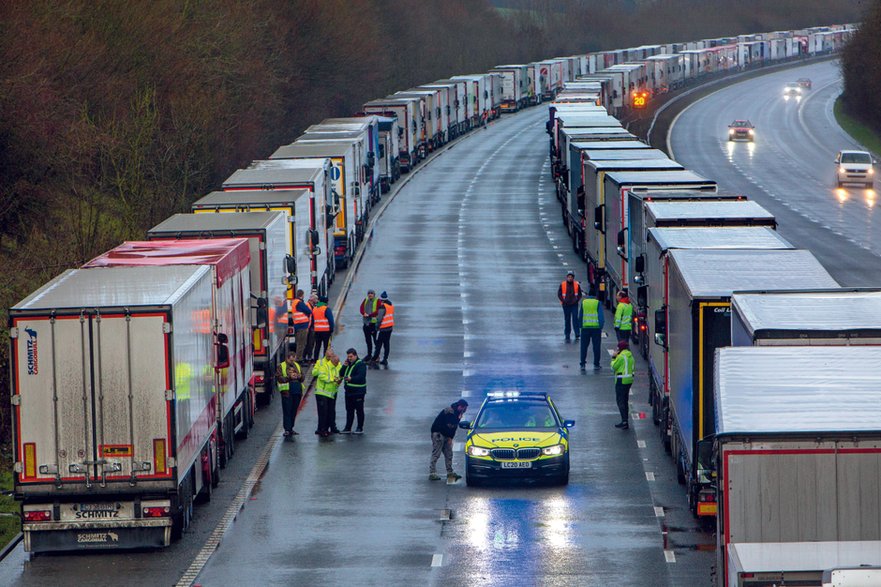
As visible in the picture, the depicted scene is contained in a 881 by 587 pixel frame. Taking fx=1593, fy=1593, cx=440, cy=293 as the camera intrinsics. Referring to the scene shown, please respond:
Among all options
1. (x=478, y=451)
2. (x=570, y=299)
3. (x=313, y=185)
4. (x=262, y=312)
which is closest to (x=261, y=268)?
(x=262, y=312)

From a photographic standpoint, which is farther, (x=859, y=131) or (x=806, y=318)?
(x=859, y=131)

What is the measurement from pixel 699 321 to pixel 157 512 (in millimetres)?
7134

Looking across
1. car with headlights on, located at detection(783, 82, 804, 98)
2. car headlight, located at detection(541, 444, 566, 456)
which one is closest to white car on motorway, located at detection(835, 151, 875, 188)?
car headlight, located at detection(541, 444, 566, 456)

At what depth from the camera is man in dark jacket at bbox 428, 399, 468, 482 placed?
2328 centimetres

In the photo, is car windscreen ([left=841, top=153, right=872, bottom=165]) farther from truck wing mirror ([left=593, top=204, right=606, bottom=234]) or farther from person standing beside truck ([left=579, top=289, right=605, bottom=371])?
person standing beside truck ([left=579, top=289, right=605, bottom=371])

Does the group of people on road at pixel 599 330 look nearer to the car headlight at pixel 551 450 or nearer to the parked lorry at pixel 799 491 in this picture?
the car headlight at pixel 551 450

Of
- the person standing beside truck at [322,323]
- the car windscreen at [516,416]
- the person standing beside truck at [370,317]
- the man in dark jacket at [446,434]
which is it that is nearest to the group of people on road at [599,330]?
the car windscreen at [516,416]

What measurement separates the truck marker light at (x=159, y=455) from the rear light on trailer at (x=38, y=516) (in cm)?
142

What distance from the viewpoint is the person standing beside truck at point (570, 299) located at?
35531 mm

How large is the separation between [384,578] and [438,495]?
4301 millimetres

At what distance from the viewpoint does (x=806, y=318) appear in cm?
1731

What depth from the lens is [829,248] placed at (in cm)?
5094

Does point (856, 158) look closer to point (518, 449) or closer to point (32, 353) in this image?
point (518, 449)

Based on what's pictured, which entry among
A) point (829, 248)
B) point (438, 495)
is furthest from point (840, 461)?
point (829, 248)
